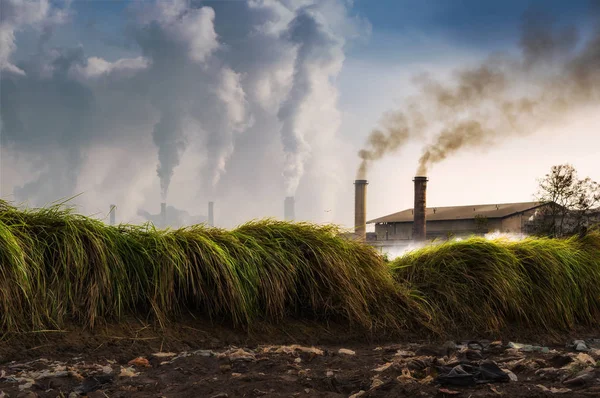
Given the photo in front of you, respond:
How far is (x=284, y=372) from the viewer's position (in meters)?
3.28

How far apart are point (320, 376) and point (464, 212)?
29193 millimetres

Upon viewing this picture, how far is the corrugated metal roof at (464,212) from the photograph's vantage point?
2914 centimetres

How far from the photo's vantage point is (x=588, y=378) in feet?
9.37

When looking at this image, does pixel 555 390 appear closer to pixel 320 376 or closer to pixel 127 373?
pixel 320 376

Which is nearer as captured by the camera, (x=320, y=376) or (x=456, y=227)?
(x=320, y=376)

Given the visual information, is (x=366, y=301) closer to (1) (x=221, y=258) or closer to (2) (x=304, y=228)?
(2) (x=304, y=228)

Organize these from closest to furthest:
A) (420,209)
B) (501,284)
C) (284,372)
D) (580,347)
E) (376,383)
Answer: (376,383), (284,372), (580,347), (501,284), (420,209)

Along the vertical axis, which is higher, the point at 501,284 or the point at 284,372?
the point at 501,284

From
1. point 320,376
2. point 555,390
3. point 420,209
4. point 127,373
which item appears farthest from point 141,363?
point 420,209

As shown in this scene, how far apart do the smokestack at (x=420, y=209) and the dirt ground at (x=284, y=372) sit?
2236 centimetres

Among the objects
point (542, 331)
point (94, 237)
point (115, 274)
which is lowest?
point (542, 331)

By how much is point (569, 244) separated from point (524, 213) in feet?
74.2

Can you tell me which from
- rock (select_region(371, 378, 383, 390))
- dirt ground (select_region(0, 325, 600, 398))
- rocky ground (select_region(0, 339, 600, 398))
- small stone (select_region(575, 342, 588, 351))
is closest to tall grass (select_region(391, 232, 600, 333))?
small stone (select_region(575, 342, 588, 351))

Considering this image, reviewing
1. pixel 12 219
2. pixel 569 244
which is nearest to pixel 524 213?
pixel 569 244
